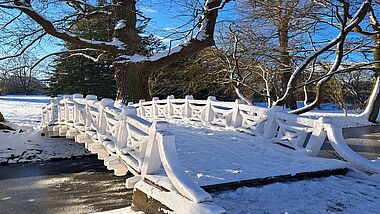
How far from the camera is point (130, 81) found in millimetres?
11891

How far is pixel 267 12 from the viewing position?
1132cm

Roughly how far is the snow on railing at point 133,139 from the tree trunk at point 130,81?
2.14m

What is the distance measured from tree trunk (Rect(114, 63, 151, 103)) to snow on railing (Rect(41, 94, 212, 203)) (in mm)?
2136

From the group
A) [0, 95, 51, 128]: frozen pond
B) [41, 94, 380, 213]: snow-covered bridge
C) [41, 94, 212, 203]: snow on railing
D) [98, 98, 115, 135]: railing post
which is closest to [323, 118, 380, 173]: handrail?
[41, 94, 380, 213]: snow-covered bridge

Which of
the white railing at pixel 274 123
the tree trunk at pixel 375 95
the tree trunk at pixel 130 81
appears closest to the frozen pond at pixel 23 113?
the tree trunk at pixel 130 81

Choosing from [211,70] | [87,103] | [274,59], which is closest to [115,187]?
[87,103]

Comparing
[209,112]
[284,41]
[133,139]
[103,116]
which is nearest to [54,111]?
[103,116]

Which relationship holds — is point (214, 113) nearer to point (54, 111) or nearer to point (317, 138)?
point (317, 138)

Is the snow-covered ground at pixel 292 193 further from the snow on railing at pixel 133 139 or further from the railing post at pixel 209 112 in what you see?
the railing post at pixel 209 112

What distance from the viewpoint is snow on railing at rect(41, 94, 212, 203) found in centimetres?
372

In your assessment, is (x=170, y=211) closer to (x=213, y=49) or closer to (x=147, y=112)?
(x=147, y=112)

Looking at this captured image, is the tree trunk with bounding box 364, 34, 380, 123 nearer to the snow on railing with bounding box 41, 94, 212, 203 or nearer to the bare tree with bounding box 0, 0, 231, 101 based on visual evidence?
the bare tree with bounding box 0, 0, 231, 101

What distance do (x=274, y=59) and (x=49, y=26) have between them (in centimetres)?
874

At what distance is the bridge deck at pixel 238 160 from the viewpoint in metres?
4.60
